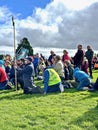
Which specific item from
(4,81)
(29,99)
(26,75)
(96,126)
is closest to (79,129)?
(96,126)

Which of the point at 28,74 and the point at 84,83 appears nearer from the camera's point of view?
the point at 28,74

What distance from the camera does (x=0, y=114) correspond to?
428 inches

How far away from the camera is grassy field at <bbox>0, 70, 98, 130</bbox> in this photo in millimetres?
9438

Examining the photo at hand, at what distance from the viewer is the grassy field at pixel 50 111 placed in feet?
31.0

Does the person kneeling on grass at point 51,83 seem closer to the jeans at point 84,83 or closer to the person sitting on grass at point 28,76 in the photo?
the person sitting on grass at point 28,76

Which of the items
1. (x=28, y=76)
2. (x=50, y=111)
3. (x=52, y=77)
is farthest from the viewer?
(x=28, y=76)

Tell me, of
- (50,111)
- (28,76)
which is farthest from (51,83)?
(50,111)

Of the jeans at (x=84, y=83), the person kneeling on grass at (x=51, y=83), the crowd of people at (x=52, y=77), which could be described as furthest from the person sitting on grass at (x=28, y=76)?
the jeans at (x=84, y=83)

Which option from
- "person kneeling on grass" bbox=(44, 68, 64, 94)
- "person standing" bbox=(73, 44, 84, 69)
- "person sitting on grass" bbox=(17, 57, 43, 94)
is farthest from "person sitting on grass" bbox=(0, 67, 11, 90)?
"person standing" bbox=(73, 44, 84, 69)

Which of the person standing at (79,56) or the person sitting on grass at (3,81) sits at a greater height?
the person standing at (79,56)

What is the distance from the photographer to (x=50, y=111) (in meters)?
11.1

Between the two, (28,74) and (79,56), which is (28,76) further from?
(79,56)

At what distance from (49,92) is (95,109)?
4148mm

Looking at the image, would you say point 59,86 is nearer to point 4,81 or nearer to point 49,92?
point 49,92
